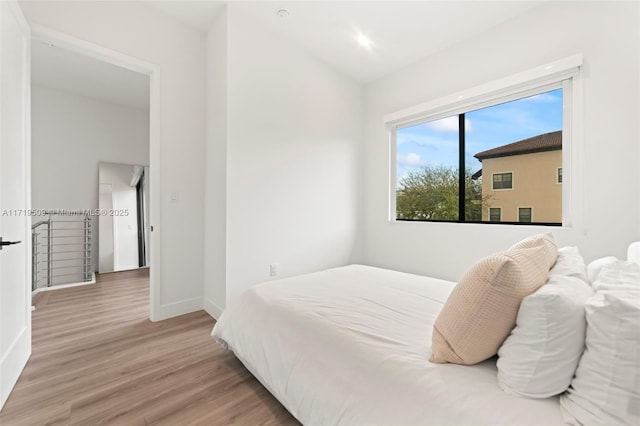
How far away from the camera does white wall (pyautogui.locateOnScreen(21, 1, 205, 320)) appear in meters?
2.45

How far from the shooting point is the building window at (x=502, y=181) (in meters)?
2.71

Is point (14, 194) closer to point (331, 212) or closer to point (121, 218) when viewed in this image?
point (331, 212)

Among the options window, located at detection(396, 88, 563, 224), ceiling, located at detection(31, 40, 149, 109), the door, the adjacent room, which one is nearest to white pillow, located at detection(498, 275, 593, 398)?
the adjacent room

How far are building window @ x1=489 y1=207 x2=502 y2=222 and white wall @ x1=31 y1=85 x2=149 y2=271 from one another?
5.39 metres

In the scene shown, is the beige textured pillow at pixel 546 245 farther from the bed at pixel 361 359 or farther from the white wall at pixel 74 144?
the white wall at pixel 74 144

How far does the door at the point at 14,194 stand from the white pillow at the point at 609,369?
8.11 ft

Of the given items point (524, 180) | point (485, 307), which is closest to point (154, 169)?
point (485, 307)

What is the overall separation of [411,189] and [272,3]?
7.94 feet

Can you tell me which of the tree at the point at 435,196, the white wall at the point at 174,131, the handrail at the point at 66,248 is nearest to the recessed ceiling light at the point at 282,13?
the white wall at the point at 174,131

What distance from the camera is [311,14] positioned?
2.59m

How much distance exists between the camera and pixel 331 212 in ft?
11.2

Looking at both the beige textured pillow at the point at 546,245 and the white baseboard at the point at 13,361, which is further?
the white baseboard at the point at 13,361

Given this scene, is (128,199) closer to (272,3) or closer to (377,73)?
(272,3)

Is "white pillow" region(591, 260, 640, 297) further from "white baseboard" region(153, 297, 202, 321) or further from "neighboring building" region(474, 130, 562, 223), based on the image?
"white baseboard" region(153, 297, 202, 321)
